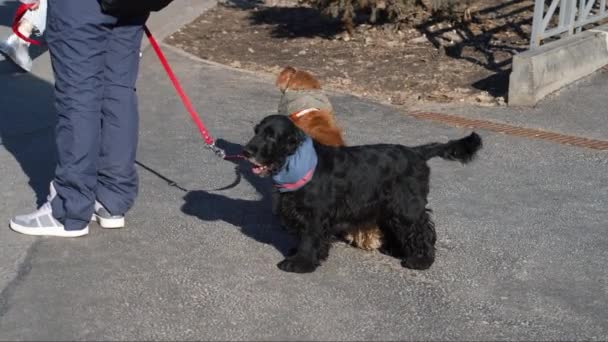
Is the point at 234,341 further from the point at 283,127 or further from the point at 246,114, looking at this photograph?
the point at 246,114

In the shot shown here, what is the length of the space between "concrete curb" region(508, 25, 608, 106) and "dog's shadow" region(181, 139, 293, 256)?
3.17 metres

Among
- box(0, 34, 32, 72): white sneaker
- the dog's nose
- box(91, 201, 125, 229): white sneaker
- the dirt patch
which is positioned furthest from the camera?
the dirt patch

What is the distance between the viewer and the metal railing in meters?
9.30

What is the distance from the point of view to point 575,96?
9148 millimetres

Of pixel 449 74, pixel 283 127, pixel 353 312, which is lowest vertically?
pixel 449 74

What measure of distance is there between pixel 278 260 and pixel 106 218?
3.55 ft

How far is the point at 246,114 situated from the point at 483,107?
7.29ft

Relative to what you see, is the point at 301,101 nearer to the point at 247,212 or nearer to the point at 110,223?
the point at 247,212

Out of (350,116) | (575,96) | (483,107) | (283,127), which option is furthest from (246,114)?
(283,127)

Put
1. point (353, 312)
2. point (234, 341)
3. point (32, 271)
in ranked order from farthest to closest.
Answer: point (32, 271), point (353, 312), point (234, 341)

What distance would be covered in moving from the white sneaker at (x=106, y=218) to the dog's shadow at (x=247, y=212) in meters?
0.55

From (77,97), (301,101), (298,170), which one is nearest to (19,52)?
(301,101)

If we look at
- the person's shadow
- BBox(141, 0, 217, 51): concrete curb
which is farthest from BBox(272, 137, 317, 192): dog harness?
BBox(141, 0, 217, 51): concrete curb

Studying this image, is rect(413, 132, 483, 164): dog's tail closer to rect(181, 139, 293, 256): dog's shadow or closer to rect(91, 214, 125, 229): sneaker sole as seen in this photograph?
rect(181, 139, 293, 256): dog's shadow
